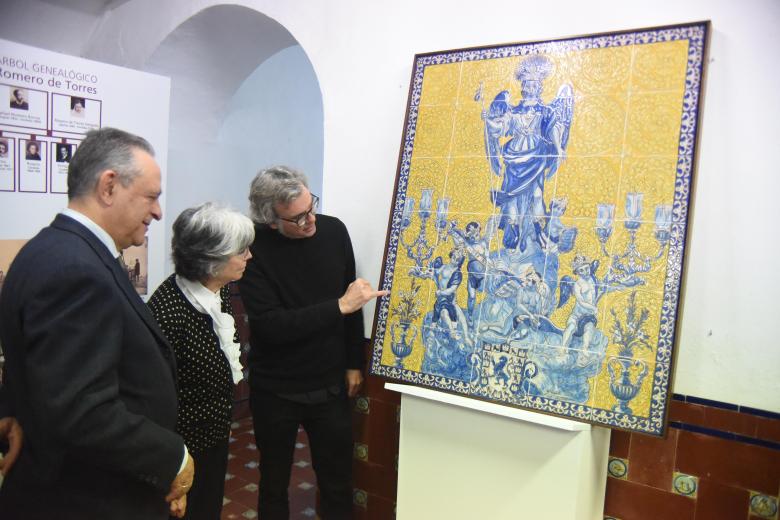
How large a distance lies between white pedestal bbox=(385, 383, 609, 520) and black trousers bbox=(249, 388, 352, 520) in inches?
12.1

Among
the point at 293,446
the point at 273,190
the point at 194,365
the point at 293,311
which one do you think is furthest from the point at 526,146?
the point at 293,446

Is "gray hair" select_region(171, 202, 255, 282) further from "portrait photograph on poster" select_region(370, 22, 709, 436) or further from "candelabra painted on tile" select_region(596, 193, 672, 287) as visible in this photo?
"candelabra painted on tile" select_region(596, 193, 672, 287)

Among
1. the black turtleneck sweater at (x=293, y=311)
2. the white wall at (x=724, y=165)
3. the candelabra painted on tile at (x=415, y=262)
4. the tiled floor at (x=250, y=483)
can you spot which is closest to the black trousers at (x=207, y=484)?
the black turtleneck sweater at (x=293, y=311)

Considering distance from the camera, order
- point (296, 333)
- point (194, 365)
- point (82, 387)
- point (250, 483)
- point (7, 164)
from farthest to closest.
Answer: point (250, 483)
point (7, 164)
point (296, 333)
point (194, 365)
point (82, 387)

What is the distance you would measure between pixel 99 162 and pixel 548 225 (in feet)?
4.49

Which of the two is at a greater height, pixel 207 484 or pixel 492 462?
pixel 492 462

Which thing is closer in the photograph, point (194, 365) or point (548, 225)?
point (194, 365)

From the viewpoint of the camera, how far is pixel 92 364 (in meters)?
1.36

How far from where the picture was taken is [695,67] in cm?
186

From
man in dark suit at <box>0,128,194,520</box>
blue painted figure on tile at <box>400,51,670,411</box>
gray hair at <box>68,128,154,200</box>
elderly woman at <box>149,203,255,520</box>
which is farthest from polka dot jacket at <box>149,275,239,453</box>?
blue painted figure on tile at <box>400,51,670,411</box>

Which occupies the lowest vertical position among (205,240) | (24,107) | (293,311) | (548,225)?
(293,311)

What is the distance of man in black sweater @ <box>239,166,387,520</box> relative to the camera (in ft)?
7.57

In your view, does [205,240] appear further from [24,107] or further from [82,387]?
[24,107]

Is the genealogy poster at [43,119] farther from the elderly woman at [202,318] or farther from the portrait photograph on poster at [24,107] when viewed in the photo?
the elderly woman at [202,318]
